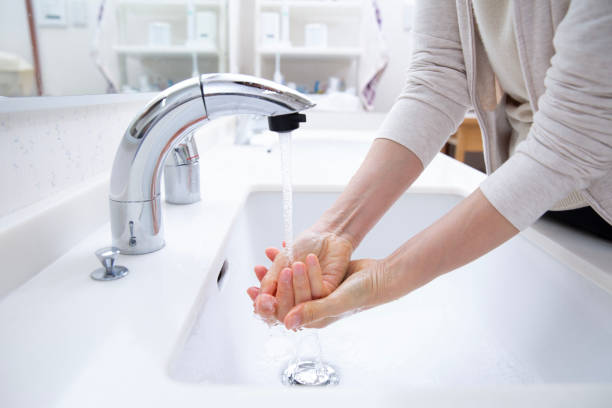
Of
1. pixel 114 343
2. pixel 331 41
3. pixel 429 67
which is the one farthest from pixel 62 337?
pixel 331 41

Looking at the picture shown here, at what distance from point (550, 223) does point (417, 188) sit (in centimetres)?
23

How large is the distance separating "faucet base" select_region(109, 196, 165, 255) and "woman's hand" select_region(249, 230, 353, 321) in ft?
0.38

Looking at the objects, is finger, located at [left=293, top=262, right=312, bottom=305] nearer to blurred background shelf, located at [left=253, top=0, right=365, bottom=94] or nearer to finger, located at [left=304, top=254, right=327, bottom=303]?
finger, located at [left=304, top=254, right=327, bottom=303]

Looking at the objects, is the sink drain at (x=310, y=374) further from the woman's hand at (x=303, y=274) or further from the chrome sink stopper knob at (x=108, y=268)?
the chrome sink stopper knob at (x=108, y=268)

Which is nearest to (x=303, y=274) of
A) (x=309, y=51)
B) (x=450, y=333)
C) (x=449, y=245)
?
(x=449, y=245)

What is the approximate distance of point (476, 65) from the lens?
1.88 ft

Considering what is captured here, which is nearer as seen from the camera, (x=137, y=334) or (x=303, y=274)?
(x=137, y=334)

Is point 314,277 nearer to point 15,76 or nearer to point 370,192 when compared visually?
point 370,192

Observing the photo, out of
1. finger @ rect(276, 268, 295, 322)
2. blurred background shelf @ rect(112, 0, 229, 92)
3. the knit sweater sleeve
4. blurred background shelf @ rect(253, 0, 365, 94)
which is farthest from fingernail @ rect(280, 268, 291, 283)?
blurred background shelf @ rect(253, 0, 365, 94)

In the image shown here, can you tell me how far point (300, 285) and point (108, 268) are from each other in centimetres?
18

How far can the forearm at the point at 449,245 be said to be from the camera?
0.39 meters

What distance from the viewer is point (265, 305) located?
1.42 feet

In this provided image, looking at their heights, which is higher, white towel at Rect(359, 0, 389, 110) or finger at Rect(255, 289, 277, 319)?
white towel at Rect(359, 0, 389, 110)

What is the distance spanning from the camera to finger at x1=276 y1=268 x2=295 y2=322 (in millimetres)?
437
